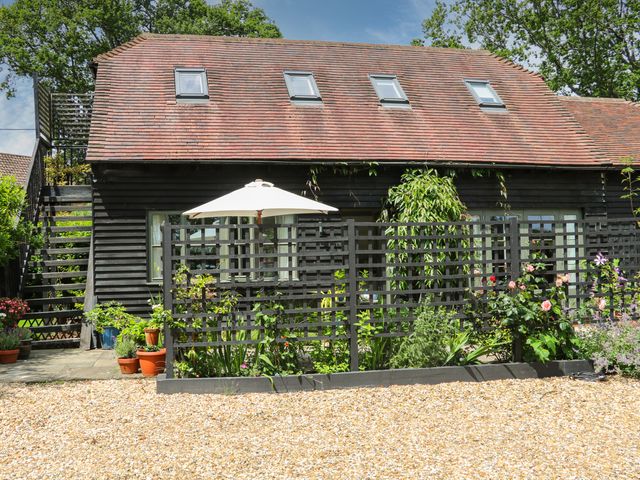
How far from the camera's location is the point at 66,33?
1137 inches

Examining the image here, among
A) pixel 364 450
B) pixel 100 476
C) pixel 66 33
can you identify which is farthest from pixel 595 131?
pixel 66 33

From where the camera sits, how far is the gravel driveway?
159 inches

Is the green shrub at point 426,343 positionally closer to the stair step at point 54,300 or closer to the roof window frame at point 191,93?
the stair step at point 54,300

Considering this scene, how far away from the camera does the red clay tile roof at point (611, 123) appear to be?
14.5m

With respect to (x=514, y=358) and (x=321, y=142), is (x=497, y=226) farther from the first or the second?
(x=321, y=142)

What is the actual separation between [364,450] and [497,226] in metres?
3.87

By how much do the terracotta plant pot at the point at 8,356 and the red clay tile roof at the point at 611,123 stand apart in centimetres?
1277

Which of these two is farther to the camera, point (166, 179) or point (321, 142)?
point (321, 142)

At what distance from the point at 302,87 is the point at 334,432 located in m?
10.3

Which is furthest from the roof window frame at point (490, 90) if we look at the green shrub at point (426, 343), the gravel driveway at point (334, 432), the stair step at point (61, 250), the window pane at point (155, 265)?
the stair step at point (61, 250)

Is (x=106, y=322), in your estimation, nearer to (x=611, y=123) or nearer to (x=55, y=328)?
(x=55, y=328)

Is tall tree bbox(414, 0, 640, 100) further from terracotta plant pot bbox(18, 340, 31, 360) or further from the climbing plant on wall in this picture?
terracotta plant pot bbox(18, 340, 31, 360)

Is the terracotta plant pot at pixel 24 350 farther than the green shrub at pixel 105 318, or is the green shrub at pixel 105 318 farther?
the green shrub at pixel 105 318

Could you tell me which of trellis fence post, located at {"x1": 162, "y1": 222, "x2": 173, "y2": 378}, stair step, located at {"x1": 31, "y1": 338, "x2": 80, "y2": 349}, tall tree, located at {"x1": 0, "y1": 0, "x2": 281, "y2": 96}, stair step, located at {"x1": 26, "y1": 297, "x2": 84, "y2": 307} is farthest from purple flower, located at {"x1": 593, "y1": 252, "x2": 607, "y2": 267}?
tall tree, located at {"x1": 0, "y1": 0, "x2": 281, "y2": 96}
